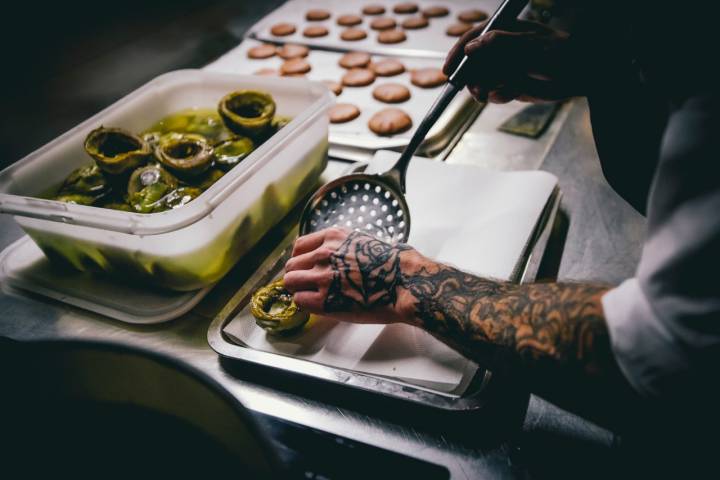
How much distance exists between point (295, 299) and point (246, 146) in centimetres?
71

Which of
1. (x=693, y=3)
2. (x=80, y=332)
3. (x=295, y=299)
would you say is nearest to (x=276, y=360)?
(x=295, y=299)

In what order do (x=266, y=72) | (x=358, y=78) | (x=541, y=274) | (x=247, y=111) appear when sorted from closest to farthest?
1. (x=541, y=274)
2. (x=247, y=111)
3. (x=358, y=78)
4. (x=266, y=72)

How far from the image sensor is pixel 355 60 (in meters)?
2.60

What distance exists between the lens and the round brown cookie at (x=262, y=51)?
275 centimetres

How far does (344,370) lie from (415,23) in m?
2.52

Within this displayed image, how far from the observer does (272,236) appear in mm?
1559

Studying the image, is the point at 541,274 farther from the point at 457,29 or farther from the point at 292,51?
the point at 292,51

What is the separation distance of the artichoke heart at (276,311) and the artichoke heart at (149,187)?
448 mm

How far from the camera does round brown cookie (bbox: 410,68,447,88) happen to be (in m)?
2.33

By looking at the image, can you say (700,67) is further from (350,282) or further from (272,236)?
(272,236)

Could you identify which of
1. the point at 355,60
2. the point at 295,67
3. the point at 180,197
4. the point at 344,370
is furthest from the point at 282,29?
the point at 344,370

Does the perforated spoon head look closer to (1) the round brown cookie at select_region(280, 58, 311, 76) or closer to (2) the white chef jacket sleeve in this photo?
(2) the white chef jacket sleeve

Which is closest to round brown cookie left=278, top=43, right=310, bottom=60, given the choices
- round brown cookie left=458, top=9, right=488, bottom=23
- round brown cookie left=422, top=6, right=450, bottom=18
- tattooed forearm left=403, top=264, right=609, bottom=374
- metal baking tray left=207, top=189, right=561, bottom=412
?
round brown cookie left=422, top=6, right=450, bottom=18

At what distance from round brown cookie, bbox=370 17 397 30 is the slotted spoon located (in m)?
1.63
